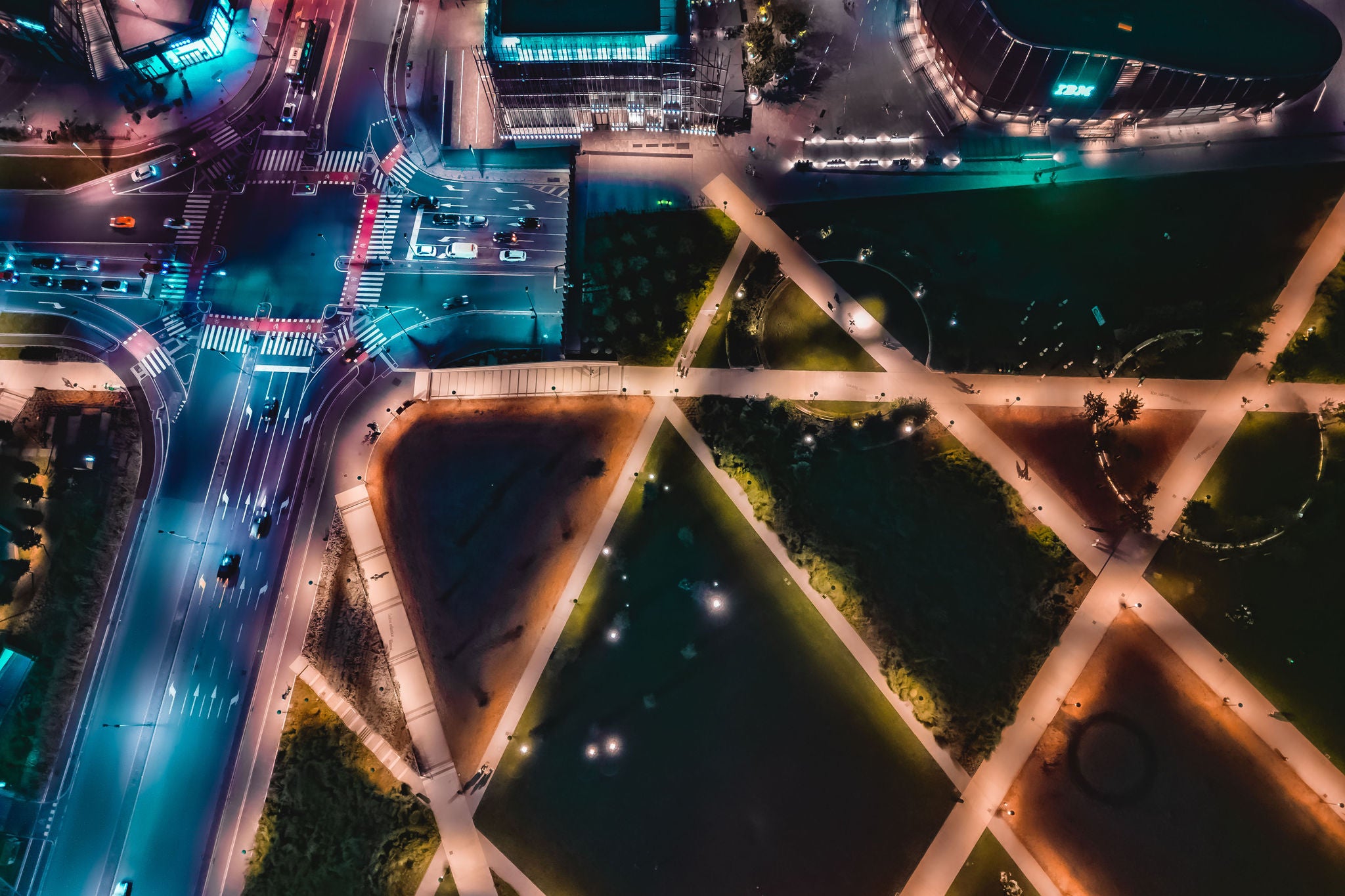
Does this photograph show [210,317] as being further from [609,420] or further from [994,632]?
[994,632]

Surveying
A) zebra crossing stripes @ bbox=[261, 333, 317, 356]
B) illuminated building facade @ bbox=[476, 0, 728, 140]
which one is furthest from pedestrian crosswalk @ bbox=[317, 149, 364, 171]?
zebra crossing stripes @ bbox=[261, 333, 317, 356]

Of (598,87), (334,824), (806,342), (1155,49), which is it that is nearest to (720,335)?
(806,342)

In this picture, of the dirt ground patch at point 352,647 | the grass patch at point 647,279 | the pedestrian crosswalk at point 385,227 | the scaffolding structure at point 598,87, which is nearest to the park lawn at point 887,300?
the grass patch at point 647,279

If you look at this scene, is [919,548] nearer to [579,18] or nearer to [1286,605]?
[1286,605]

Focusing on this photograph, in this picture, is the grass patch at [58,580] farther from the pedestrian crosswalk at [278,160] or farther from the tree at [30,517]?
the pedestrian crosswalk at [278,160]

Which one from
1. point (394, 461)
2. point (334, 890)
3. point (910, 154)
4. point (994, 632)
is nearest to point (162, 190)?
point (394, 461)

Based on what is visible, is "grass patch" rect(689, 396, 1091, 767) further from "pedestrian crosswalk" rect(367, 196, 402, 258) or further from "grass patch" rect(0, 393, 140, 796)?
"grass patch" rect(0, 393, 140, 796)
